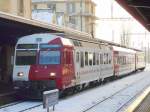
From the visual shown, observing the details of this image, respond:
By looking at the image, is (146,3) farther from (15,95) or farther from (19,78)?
(15,95)

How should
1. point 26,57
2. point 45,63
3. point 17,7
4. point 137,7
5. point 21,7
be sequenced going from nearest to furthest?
point 137,7 < point 45,63 < point 26,57 < point 17,7 < point 21,7

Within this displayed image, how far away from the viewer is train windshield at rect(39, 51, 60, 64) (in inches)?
855

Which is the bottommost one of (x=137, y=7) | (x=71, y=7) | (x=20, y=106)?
(x=20, y=106)

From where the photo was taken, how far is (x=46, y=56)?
21766mm

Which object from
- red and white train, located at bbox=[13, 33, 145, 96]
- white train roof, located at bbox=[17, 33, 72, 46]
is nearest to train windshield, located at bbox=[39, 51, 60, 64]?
red and white train, located at bbox=[13, 33, 145, 96]

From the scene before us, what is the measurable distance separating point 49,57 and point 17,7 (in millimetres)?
20029

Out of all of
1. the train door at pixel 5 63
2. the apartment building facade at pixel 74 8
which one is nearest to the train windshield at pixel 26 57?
the train door at pixel 5 63

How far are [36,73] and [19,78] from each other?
0.71 meters

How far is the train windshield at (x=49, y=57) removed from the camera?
2172cm

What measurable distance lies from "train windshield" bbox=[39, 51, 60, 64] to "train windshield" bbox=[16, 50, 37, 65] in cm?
30

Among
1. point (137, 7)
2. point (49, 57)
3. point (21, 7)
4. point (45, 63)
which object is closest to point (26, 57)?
point (45, 63)

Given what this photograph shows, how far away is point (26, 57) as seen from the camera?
21.9 meters

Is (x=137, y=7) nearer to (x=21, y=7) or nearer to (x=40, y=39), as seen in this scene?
(x=40, y=39)

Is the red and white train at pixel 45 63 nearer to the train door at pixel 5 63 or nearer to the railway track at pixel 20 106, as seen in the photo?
the railway track at pixel 20 106
